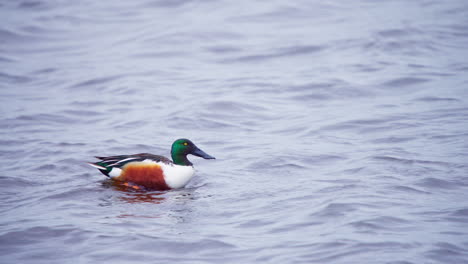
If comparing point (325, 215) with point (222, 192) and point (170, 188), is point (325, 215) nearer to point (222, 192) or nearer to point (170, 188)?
point (222, 192)

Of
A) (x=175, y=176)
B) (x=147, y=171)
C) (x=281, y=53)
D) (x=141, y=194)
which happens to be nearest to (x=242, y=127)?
(x=175, y=176)

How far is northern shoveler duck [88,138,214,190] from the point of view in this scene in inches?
318

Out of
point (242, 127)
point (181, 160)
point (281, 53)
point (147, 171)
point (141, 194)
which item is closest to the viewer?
point (141, 194)

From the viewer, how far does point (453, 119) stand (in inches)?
388

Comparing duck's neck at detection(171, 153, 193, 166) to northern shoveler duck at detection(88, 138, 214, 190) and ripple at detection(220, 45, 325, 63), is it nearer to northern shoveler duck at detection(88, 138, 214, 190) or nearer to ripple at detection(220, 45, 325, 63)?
northern shoveler duck at detection(88, 138, 214, 190)

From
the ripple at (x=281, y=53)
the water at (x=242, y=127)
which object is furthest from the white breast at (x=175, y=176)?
the ripple at (x=281, y=53)

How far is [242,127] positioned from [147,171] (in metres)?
2.69

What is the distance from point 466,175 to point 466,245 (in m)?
1.98

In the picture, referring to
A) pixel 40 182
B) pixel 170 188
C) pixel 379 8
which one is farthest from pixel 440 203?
pixel 379 8

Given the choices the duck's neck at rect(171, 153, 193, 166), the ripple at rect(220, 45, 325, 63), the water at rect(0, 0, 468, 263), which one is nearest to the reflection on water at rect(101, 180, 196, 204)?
the water at rect(0, 0, 468, 263)

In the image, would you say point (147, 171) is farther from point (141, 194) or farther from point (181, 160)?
point (181, 160)

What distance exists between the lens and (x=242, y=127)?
1044 cm

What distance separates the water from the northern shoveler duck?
0.17m

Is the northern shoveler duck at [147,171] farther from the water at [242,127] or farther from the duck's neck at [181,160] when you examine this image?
the water at [242,127]
